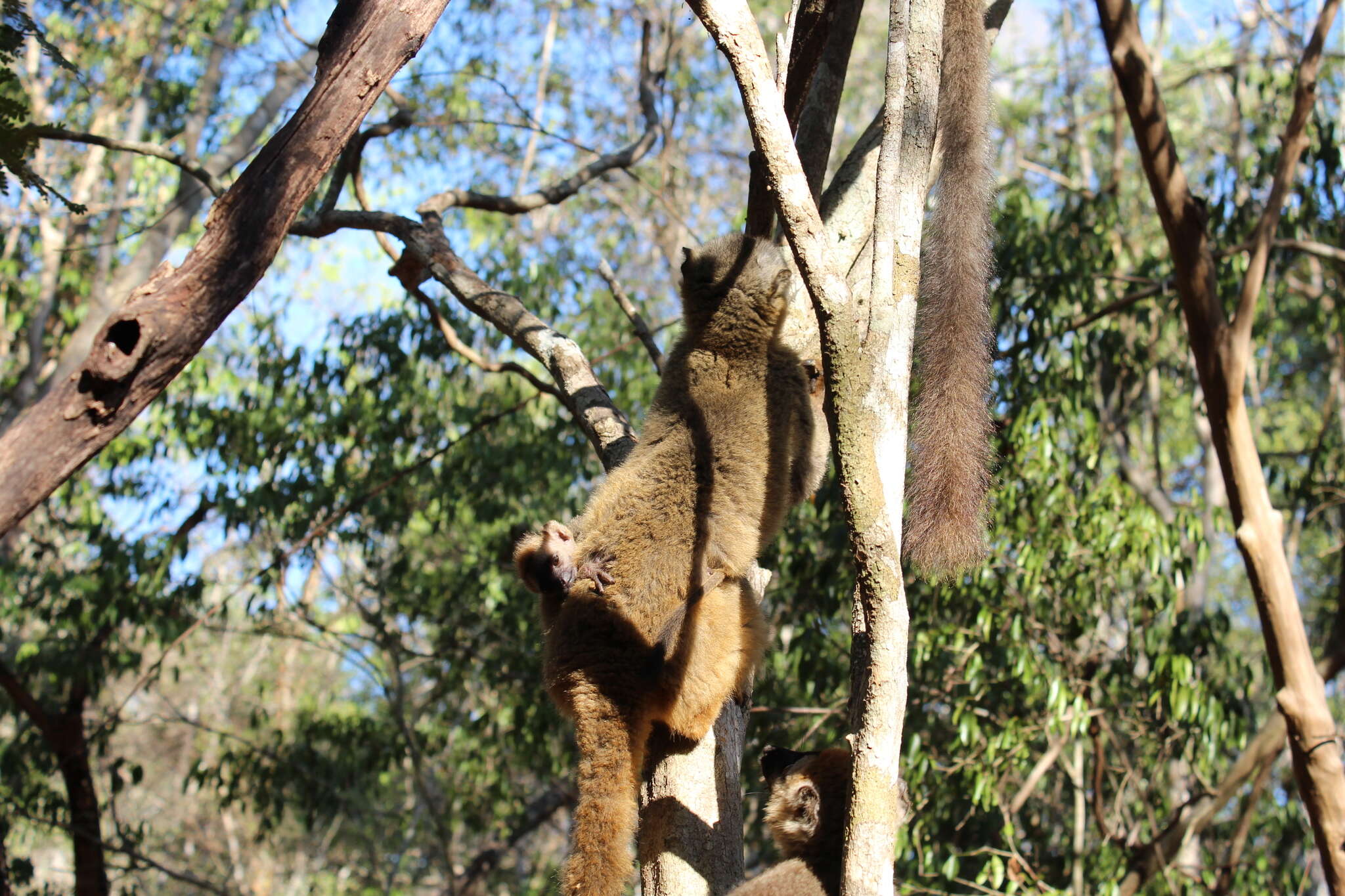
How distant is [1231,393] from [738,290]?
2894 millimetres

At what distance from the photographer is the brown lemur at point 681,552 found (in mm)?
3789

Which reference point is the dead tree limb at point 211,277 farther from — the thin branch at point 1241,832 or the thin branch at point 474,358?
the thin branch at point 1241,832

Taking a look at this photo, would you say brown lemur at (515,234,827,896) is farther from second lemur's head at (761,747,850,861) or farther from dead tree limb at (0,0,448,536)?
dead tree limb at (0,0,448,536)

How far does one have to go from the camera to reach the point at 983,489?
10.3ft

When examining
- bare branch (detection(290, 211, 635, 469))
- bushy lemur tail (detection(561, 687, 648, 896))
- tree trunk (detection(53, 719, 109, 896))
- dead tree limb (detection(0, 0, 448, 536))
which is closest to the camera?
dead tree limb (detection(0, 0, 448, 536))

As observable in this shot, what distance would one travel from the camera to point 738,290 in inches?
193

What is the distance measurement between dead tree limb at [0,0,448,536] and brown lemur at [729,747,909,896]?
269cm

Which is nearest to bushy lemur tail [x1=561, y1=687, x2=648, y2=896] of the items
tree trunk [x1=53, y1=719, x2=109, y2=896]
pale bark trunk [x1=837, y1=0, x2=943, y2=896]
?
pale bark trunk [x1=837, y1=0, x2=943, y2=896]

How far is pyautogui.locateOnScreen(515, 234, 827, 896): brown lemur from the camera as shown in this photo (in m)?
3.79

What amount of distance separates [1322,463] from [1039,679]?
11.4 feet

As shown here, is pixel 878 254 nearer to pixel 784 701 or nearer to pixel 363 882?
pixel 784 701

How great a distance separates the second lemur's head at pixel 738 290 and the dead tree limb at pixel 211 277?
6.52 ft

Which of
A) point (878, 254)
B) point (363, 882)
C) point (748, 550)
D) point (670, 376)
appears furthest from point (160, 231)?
point (878, 254)

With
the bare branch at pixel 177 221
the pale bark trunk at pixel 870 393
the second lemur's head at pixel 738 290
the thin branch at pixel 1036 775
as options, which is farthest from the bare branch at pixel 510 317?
the bare branch at pixel 177 221
